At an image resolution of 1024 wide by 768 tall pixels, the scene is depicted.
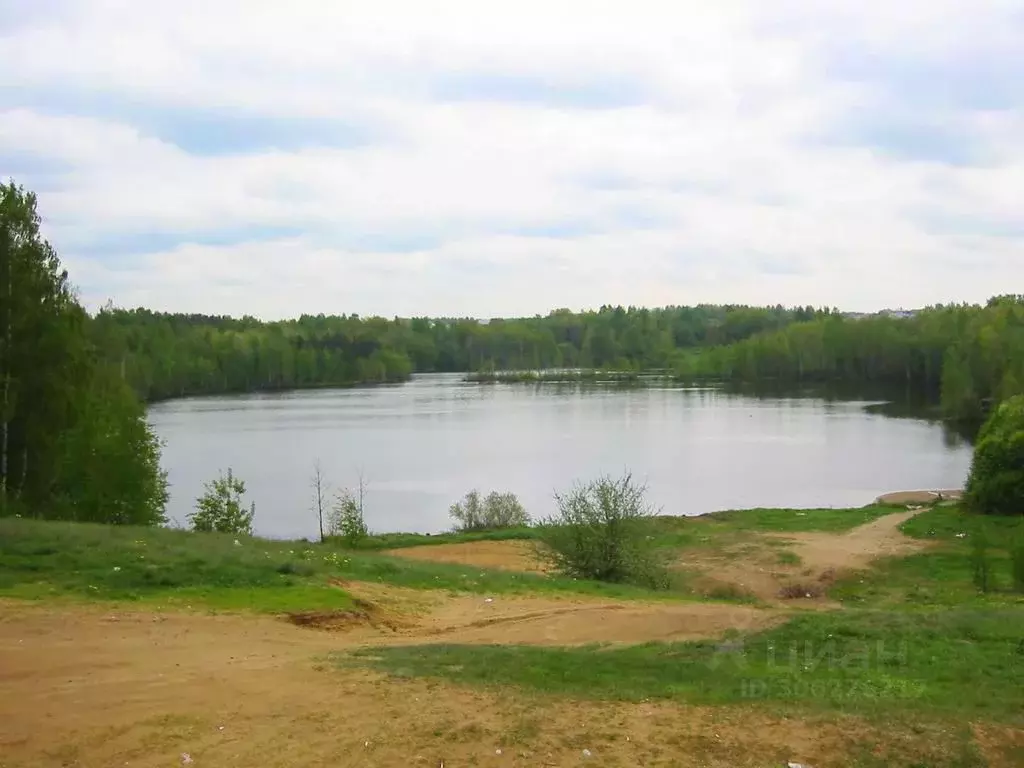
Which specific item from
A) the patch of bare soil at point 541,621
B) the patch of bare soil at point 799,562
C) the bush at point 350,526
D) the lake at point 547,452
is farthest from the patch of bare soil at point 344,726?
the lake at point 547,452

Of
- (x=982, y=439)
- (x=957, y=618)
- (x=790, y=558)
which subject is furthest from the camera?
(x=982, y=439)

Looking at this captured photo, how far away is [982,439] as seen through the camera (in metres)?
34.6

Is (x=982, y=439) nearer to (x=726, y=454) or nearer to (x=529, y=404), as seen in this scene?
(x=726, y=454)

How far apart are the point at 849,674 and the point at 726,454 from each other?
46.5 metres

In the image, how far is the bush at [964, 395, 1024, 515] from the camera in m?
31.5

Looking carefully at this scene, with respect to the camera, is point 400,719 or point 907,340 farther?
point 907,340

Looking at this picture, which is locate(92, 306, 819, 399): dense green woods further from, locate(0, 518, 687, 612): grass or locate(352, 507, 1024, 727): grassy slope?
locate(352, 507, 1024, 727): grassy slope

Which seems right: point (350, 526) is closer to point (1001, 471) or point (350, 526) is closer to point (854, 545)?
point (854, 545)

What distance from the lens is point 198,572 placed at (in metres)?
13.0

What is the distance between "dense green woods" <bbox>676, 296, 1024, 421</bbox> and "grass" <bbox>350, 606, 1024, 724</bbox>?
225 feet

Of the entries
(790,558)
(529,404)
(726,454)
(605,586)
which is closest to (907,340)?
(529,404)

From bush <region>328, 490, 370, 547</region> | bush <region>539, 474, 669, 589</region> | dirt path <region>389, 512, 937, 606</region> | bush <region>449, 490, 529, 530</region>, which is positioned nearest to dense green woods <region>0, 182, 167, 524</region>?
bush <region>328, 490, 370, 547</region>

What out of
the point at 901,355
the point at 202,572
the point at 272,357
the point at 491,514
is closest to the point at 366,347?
the point at 272,357

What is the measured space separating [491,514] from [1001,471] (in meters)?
17.9
